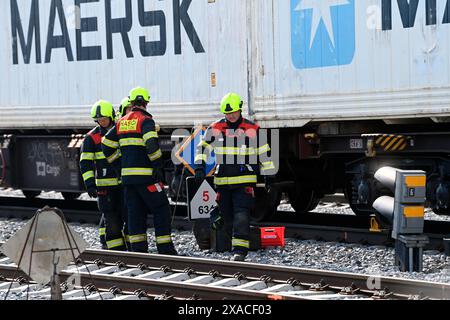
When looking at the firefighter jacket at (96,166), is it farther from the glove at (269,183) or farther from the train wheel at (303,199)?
the train wheel at (303,199)

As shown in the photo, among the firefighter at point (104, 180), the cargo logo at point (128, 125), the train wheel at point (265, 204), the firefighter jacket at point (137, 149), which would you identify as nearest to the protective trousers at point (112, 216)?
the firefighter at point (104, 180)

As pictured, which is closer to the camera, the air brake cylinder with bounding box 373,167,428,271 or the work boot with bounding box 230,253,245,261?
the air brake cylinder with bounding box 373,167,428,271

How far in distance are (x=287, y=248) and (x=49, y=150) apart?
609cm

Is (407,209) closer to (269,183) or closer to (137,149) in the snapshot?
(137,149)

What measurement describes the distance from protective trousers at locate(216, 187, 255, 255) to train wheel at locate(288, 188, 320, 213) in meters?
3.40

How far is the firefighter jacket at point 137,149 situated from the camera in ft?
35.2

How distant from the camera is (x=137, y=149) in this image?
10820 mm

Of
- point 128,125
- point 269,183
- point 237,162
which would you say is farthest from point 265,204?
point 128,125

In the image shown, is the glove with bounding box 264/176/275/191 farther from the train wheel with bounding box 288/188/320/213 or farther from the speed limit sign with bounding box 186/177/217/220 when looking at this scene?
the speed limit sign with bounding box 186/177/217/220

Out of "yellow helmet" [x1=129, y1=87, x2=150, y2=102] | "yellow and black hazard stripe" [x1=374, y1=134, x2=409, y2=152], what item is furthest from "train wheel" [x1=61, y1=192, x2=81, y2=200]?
"yellow and black hazard stripe" [x1=374, y1=134, x2=409, y2=152]

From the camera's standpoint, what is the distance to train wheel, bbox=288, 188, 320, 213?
1435 cm

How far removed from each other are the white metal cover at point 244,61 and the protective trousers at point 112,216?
7.78 ft

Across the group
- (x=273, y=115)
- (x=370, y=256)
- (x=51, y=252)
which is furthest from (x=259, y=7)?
(x=51, y=252)

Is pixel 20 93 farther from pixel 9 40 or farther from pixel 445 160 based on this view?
pixel 445 160
